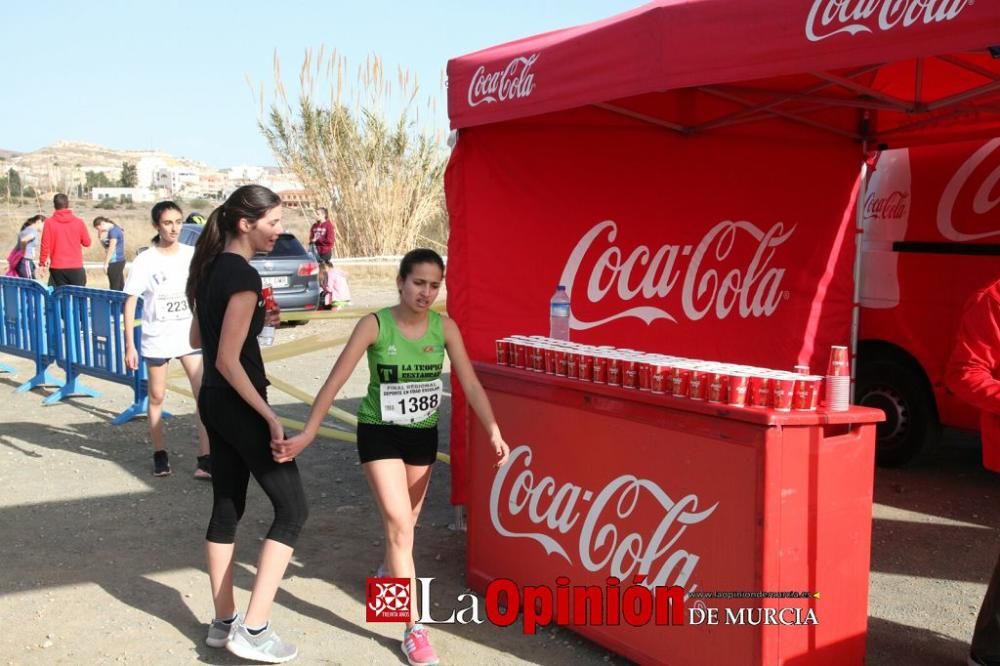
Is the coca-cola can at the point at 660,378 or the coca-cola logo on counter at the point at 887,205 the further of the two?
the coca-cola logo on counter at the point at 887,205

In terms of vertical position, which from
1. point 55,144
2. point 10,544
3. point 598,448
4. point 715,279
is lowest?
point 10,544

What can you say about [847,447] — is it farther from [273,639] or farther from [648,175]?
[648,175]

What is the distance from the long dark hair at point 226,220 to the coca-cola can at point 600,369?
58.3 inches

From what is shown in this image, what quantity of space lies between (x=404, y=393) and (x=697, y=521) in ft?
4.29

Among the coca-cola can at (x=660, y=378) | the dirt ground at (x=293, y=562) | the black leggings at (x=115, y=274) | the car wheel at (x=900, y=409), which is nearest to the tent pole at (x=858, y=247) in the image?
the car wheel at (x=900, y=409)

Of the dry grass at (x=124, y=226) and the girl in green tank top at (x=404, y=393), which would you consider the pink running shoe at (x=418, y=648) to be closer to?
the girl in green tank top at (x=404, y=393)

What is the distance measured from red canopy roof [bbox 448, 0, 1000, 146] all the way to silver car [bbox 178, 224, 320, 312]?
9900 millimetres

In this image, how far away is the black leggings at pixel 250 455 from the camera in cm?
394

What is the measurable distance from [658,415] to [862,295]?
4.50 metres

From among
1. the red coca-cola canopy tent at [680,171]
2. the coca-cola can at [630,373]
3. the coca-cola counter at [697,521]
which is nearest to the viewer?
the coca-cola counter at [697,521]

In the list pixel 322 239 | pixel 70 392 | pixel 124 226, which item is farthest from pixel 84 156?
pixel 70 392

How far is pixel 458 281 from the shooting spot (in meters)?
5.77

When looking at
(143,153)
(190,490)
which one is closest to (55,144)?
(143,153)

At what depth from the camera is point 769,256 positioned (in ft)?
24.1
